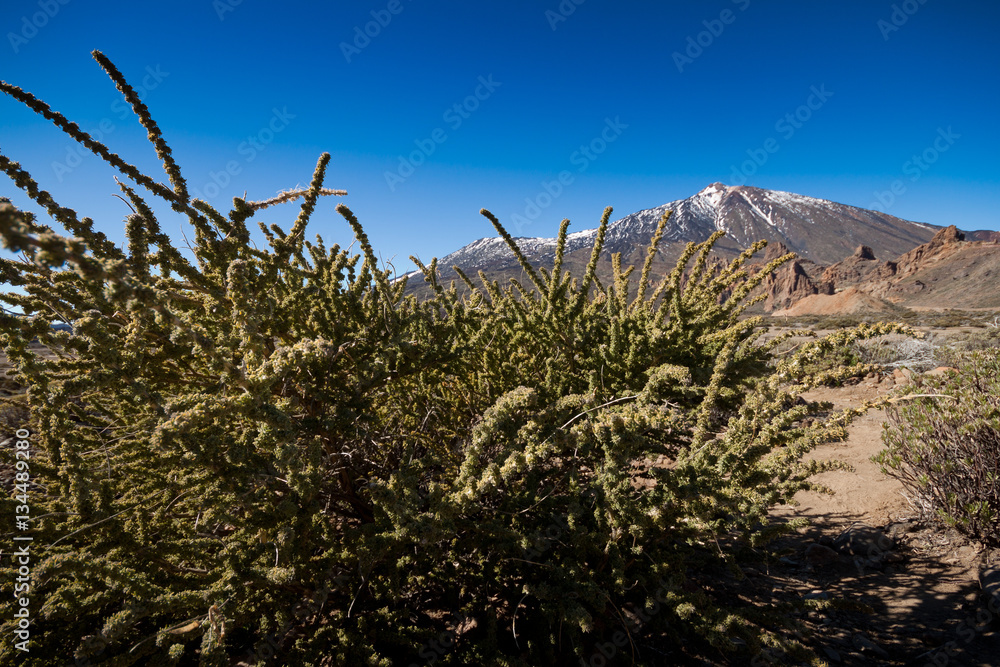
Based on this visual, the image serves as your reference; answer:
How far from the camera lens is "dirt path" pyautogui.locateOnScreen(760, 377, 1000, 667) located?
122 inches

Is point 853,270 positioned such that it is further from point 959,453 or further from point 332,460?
point 332,460

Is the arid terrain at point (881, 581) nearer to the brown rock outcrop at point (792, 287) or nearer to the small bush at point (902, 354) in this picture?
the small bush at point (902, 354)

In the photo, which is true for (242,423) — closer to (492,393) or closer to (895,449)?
(492,393)

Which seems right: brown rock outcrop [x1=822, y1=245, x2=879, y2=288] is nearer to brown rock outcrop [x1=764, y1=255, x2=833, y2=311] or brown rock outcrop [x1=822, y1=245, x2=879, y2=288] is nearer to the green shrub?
brown rock outcrop [x1=764, y1=255, x2=833, y2=311]

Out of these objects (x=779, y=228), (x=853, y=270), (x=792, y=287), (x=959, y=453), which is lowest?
(x=959, y=453)

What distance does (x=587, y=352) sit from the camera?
2.94 meters

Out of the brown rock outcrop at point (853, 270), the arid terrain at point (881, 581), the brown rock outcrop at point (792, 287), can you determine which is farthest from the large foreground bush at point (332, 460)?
the brown rock outcrop at point (853, 270)

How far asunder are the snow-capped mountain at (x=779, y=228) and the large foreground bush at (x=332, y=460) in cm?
12865

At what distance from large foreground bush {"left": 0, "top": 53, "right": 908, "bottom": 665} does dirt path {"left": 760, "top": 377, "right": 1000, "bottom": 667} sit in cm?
128

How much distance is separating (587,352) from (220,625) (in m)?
2.33

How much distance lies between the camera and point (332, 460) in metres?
2.42

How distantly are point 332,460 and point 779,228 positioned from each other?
19309cm

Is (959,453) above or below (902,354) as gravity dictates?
below

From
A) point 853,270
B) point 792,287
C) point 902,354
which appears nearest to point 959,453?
point 902,354
